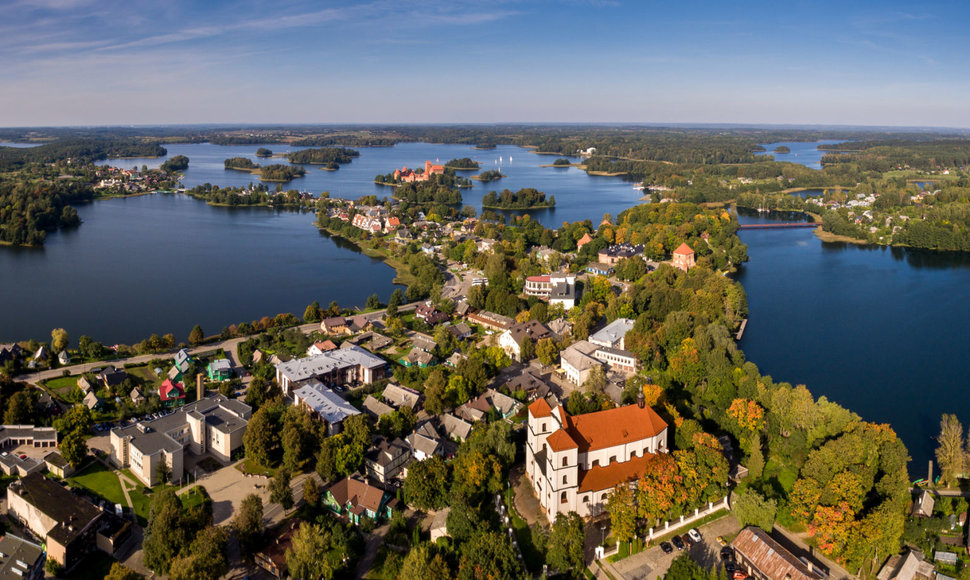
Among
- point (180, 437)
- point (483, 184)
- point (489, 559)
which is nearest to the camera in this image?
point (489, 559)

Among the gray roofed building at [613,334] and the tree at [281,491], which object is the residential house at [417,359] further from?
A: the tree at [281,491]

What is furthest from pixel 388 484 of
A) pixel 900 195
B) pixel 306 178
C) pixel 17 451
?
pixel 306 178

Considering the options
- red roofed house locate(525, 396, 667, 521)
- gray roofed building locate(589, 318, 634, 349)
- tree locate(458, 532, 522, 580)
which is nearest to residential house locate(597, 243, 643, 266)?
gray roofed building locate(589, 318, 634, 349)

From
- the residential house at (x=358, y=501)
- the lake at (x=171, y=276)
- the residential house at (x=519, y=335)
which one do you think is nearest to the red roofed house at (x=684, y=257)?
→ the residential house at (x=519, y=335)

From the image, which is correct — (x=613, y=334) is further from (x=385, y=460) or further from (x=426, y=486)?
(x=426, y=486)

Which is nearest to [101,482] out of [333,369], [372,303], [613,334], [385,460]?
[385,460]

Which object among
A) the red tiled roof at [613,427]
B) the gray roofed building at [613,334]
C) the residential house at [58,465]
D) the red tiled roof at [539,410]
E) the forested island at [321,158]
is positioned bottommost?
the residential house at [58,465]
